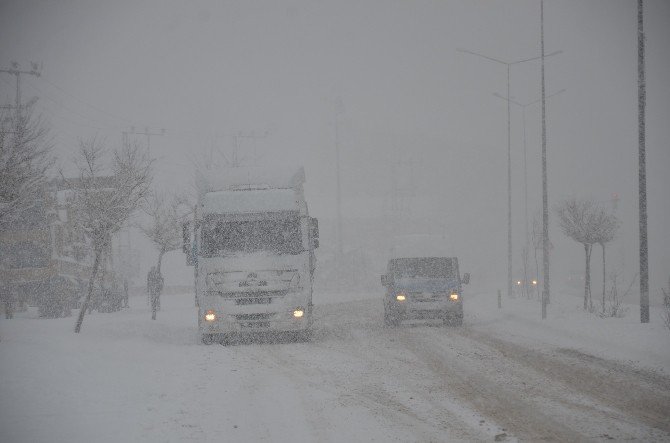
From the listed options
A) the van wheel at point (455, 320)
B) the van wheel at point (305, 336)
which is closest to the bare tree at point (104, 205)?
the van wheel at point (305, 336)

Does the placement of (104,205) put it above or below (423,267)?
above

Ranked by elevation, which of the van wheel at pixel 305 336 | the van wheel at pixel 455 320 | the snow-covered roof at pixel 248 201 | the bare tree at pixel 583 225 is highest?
the snow-covered roof at pixel 248 201

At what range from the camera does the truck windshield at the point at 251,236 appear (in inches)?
670

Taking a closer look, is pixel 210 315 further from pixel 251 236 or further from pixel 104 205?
pixel 104 205

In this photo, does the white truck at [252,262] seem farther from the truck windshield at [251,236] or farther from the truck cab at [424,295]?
the truck cab at [424,295]

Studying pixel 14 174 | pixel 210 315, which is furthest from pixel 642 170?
pixel 14 174

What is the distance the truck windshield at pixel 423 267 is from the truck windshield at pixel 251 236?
239 inches

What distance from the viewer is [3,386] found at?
9242 mm

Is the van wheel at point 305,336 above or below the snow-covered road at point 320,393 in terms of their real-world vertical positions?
below

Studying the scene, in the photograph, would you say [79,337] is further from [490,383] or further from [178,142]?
[178,142]

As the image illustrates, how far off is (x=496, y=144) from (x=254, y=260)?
126m

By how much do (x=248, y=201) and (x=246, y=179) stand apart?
110cm

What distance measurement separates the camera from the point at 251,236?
17.2 meters

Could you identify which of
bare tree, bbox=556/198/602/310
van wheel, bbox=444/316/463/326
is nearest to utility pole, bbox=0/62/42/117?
van wheel, bbox=444/316/463/326
